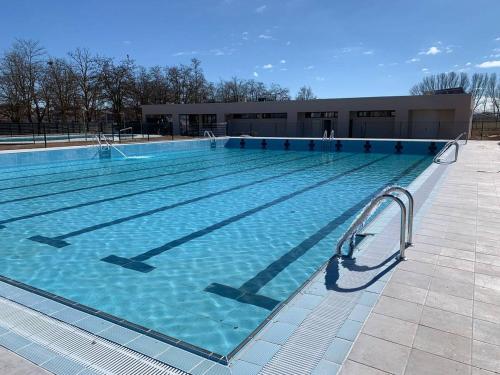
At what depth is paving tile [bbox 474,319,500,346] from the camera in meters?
2.27

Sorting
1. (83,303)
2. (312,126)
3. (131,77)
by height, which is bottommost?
(83,303)

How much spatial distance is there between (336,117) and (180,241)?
80.6ft

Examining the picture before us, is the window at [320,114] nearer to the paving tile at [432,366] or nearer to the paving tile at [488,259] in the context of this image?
the paving tile at [488,259]

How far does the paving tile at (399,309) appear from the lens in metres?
2.53

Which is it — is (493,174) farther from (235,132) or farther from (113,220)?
(235,132)

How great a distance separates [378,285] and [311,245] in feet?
7.22

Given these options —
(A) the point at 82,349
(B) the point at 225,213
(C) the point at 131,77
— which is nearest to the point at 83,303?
(A) the point at 82,349

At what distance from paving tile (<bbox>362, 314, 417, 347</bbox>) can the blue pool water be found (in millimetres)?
1109

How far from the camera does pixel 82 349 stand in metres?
2.36

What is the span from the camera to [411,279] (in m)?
3.13

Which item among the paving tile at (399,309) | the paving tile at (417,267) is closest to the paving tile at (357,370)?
the paving tile at (399,309)

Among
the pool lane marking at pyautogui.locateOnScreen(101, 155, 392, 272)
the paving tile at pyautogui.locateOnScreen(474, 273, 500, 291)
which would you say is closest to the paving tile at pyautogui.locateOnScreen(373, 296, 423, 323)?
the paving tile at pyautogui.locateOnScreen(474, 273, 500, 291)

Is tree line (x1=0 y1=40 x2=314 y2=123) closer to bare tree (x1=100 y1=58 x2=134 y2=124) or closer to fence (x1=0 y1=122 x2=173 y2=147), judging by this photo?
bare tree (x1=100 y1=58 x2=134 y2=124)

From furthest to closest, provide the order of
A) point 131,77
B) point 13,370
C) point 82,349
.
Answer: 1. point 131,77
2. point 82,349
3. point 13,370
